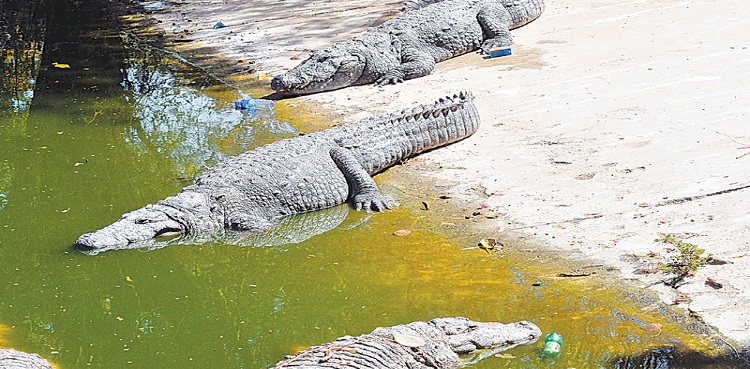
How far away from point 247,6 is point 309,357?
1180 centimetres

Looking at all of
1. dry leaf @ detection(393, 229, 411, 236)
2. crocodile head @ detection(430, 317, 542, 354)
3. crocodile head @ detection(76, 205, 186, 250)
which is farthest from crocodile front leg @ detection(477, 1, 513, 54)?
crocodile head @ detection(430, 317, 542, 354)

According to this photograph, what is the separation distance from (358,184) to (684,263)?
302 cm

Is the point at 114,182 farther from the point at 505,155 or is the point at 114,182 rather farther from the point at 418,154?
the point at 505,155

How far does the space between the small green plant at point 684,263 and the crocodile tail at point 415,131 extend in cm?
309

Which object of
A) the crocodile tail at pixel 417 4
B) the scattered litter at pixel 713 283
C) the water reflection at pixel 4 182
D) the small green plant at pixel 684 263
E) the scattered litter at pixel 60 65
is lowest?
the scattered litter at pixel 713 283

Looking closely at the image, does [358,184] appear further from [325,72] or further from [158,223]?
[325,72]

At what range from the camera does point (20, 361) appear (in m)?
4.83

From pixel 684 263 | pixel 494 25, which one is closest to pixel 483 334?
pixel 684 263

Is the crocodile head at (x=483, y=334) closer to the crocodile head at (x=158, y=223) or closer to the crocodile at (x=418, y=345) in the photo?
Answer: the crocodile at (x=418, y=345)

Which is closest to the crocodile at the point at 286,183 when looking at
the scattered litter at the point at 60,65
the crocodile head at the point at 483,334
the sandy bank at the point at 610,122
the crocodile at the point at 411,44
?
the sandy bank at the point at 610,122

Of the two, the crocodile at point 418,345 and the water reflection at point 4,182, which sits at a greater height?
the water reflection at point 4,182

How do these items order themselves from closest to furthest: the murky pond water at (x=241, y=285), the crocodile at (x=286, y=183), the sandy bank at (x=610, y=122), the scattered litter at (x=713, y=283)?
1. the murky pond water at (x=241, y=285)
2. the scattered litter at (x=713, y=283)
3. the sandy bank at (x=610, y=122)
4. the crocodile at (x=286, y=183)

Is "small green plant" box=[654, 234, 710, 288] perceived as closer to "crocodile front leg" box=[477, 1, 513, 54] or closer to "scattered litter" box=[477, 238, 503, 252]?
"scattered litter" box=[477, 238, 503, 252]

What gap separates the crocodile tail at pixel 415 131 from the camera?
8133 mm
